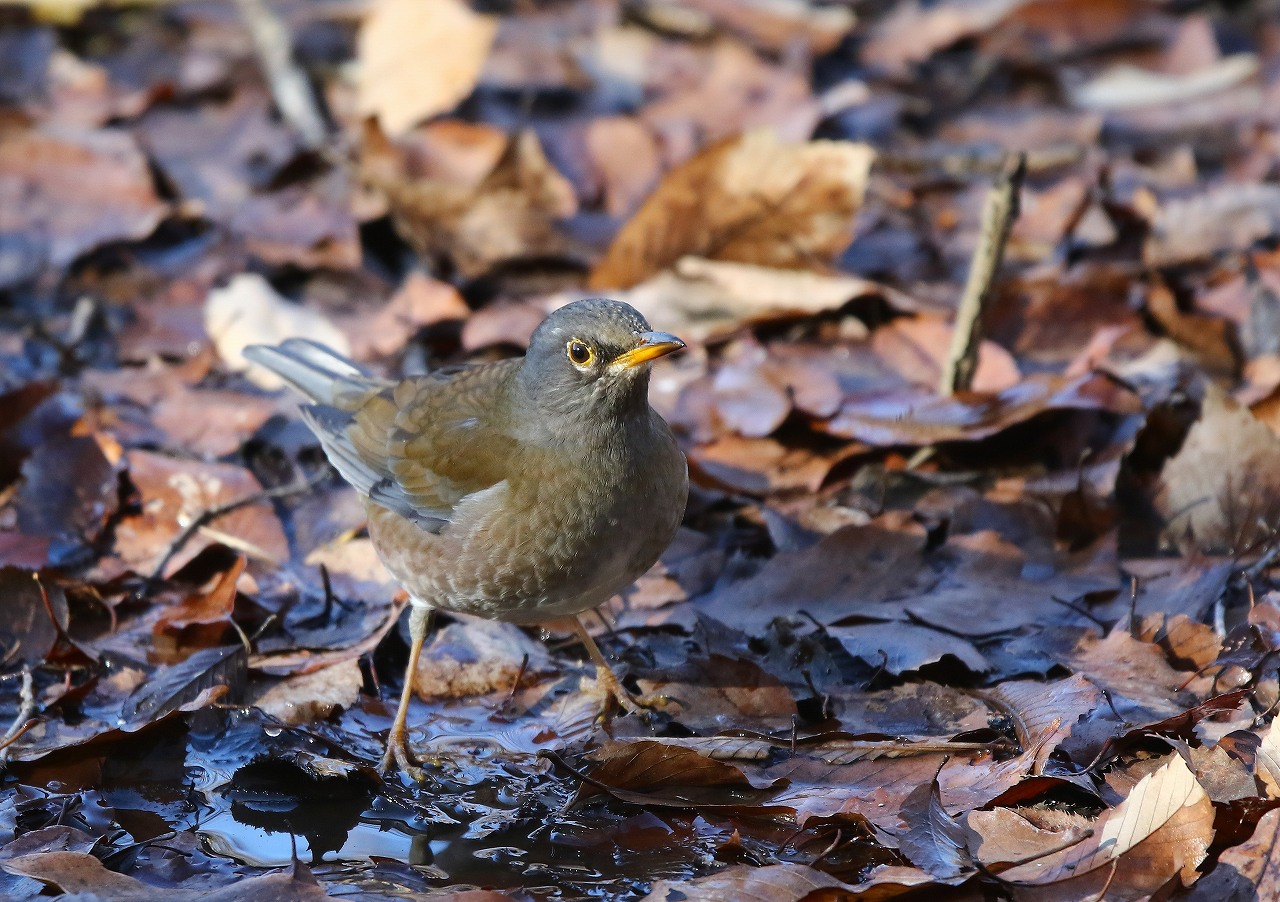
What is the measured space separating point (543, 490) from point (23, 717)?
75.1 inches

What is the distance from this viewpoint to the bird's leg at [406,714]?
4.84 m

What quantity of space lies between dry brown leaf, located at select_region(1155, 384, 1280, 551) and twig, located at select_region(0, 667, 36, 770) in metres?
4.19

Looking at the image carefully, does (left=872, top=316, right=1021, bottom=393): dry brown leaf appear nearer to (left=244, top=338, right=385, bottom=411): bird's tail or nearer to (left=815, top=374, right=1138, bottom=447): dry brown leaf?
(left=815, top=374, right=1138, bottom=447): dry brown leaf

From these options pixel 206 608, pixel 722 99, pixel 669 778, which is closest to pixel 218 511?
pixel 206 608

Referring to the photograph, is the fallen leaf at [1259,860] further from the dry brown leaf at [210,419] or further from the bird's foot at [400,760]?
the dry brown leaf at [210,419]

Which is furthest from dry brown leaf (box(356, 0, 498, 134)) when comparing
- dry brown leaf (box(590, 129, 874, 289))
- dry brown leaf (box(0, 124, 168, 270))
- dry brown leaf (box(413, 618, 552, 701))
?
dry brown leaf (box(413, 618, 552, 701))

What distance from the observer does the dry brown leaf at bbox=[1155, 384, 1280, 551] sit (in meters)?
5.39

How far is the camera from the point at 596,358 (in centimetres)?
504

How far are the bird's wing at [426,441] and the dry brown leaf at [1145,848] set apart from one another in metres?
2.37

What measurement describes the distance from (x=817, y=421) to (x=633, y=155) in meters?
3.07

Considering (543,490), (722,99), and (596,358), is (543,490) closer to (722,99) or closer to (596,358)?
(596,358)

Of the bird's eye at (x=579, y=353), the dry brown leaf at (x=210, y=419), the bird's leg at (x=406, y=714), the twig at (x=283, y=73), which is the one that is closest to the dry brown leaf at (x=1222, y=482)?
the bird's eye at (x=579, y=353)

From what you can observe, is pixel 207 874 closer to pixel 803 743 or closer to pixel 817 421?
pixel 803 743

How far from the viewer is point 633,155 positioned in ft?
28.6
